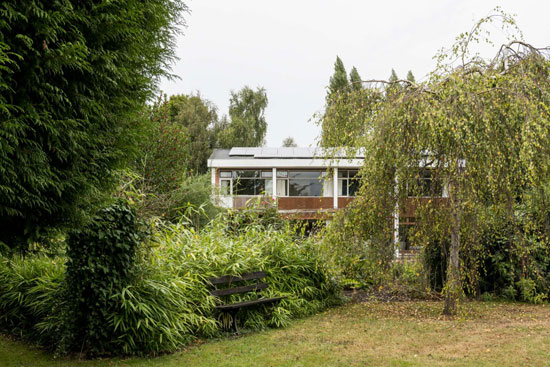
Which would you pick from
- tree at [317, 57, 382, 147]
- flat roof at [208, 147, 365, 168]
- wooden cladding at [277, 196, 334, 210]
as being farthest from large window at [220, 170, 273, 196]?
tree at [317, 57, 382, 147]

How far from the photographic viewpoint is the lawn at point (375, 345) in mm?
5496

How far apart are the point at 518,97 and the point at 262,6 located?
8627 mm

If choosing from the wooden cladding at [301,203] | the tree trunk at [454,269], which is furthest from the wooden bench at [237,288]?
the wooden cladding at [301,203]

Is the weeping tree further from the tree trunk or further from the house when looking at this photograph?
the house

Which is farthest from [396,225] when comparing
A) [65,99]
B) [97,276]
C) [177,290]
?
[65,99]

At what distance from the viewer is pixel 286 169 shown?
90.3ft

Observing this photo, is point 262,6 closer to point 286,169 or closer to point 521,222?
point 521,222

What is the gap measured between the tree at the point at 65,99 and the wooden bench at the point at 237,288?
3.31m

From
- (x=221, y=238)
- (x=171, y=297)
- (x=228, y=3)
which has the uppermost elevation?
(x=228, y=3)

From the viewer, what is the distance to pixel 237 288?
7355mm

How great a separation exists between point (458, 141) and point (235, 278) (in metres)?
3.93

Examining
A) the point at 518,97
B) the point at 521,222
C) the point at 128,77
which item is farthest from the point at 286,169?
the point at 128,77

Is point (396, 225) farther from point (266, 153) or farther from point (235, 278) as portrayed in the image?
point (266, 153)

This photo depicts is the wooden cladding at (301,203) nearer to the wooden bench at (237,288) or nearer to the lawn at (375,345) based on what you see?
the lawn at (375,345)
